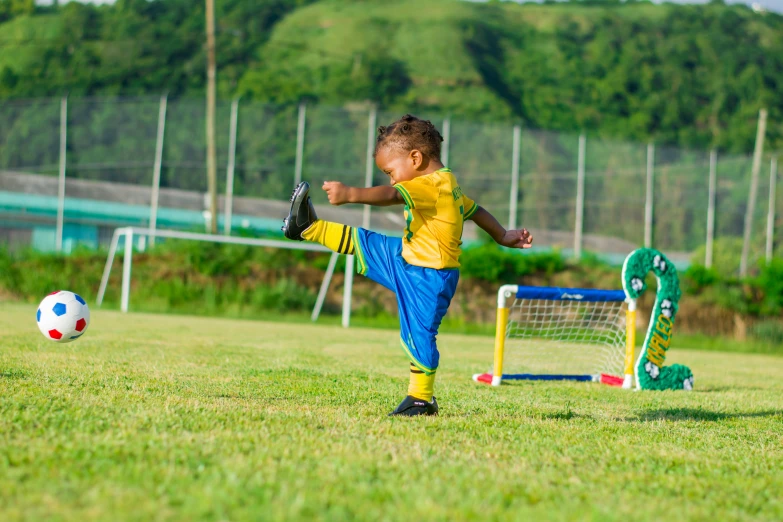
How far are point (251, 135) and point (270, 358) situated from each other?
1698 cm

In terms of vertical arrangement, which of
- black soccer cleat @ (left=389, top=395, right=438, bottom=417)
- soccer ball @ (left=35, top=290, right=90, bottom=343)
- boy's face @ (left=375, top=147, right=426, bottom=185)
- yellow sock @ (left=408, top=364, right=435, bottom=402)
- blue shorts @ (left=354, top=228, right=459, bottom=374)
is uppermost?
boy's face @ (left=375, top=147, right=426, bottom=185)

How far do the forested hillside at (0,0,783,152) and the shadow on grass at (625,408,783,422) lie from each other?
4790 centimetres

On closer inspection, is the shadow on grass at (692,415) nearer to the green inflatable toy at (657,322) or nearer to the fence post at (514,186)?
the green inflatable toy at (657,322)

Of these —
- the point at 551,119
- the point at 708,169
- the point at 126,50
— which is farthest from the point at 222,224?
the point at 551,119

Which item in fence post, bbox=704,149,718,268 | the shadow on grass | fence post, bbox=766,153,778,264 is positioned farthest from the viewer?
Answer: fence post, bbox=766,153,778,264

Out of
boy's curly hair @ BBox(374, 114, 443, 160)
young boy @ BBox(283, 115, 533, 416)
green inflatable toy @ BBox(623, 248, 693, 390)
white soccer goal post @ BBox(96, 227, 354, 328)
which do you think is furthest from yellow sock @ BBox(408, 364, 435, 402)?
white soccer goal post @ BBox(96, 227, 354, 328)

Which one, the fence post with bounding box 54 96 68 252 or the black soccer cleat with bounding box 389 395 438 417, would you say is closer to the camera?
the black soccer cleat with bounding box 389 395 438 417

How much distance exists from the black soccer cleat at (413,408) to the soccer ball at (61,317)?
9.04ft

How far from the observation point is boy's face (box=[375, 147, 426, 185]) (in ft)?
15.4

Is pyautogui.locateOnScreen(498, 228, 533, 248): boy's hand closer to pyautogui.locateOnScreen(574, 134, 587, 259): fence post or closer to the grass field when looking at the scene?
the grass field

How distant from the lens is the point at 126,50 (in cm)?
5853

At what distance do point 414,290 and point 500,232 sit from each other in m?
0.76

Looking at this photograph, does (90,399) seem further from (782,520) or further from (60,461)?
(782,520)

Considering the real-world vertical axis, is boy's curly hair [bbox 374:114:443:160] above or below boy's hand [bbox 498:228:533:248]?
above
